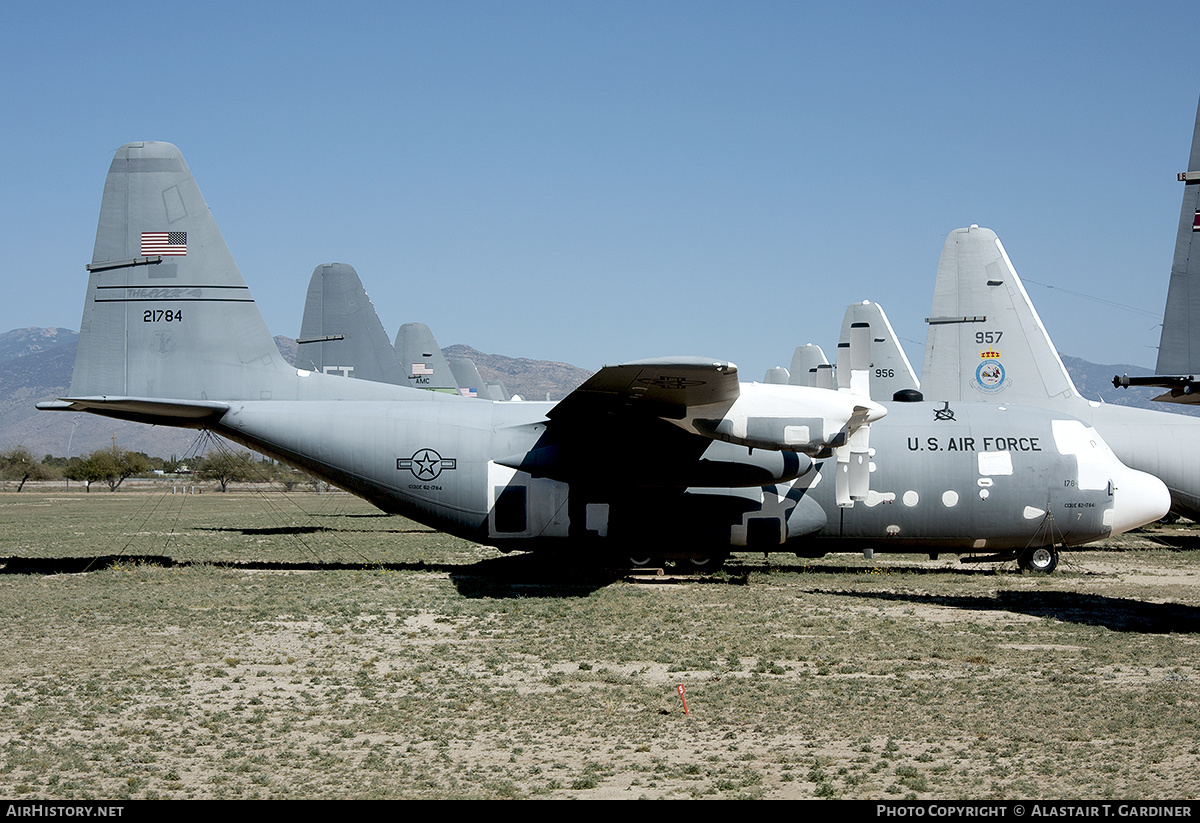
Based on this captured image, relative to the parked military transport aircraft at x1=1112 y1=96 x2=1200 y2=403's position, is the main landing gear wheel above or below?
below

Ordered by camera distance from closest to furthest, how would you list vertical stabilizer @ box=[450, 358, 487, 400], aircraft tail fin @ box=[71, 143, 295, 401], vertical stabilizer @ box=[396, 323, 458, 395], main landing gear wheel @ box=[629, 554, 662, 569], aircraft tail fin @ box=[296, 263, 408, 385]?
aircraft tail fin @ box=[71, 143, 295, 401]
main landing gear wheel @ box=[629, 554, 662, 569]
aircraft tail fin @ box=[296, 263, 408, 385]
vertical stabilizer @ box=[396, 323, 458, 395]
vertical stabilizer @ box=[450, 358, 487, 400]

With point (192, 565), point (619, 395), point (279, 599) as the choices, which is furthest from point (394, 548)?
point (619, 395)

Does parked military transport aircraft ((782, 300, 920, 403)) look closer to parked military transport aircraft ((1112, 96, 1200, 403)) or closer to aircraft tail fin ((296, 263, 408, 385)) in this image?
aircraft tail fin ((296, 263, 408, 385))

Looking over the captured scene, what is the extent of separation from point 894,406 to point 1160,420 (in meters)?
9.72

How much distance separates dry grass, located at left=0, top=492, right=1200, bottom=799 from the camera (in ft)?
23.0

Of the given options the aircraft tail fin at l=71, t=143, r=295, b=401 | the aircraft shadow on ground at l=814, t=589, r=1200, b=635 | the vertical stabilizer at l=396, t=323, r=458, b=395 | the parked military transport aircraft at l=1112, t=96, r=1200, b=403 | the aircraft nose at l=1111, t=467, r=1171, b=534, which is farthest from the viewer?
the vertical stabilizer at l=396, t=323, r=458, b=395

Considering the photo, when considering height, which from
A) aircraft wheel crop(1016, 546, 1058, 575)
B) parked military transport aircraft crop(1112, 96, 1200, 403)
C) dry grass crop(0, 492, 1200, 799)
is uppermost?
parked military transport aircraft crop(1112, 96, 1200, 403)

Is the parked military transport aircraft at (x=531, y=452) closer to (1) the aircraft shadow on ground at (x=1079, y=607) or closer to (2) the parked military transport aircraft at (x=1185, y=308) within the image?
(1) the aircraft shadow on ground at (x=1079, y=607)

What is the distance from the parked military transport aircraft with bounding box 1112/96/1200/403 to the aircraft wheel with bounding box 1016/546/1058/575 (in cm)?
824

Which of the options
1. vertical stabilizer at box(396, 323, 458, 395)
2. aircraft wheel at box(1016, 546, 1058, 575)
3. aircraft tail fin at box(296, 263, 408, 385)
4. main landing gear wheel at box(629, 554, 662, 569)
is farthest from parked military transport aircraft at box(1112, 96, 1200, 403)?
vertical stabilizer at box(396, 323, 458, 395)

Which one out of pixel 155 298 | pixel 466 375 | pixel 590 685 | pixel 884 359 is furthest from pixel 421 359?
pixel 590 685

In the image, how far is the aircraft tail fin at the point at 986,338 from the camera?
24.3m

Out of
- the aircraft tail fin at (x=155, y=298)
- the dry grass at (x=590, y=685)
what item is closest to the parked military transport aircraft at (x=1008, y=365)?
the dry grass at (x=590, y=685)

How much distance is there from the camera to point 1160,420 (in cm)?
2467
